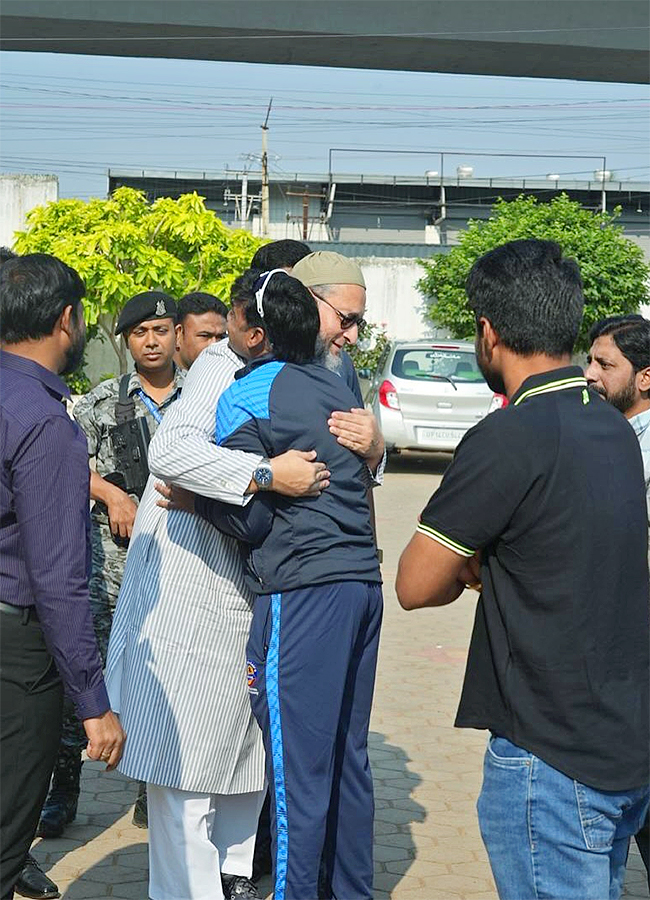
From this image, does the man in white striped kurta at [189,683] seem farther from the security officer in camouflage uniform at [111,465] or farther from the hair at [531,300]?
the hair at [531,300]

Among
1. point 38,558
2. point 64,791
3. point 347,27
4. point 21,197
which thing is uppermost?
point 347,27

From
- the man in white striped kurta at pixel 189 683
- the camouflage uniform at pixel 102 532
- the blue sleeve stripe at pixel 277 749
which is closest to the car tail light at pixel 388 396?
the camouflage uniform at pixel 102 532

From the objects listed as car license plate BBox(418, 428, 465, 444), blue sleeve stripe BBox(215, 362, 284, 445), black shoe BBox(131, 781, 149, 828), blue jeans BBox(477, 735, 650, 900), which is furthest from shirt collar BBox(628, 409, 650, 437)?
car license plate BBox(418, 428, 465, 444)

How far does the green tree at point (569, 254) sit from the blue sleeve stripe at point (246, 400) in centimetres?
2340

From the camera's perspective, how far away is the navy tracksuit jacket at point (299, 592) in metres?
3.35

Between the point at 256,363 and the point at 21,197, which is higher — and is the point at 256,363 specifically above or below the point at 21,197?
below

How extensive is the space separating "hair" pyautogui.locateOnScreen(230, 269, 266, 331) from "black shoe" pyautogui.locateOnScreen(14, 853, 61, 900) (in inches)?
81.3

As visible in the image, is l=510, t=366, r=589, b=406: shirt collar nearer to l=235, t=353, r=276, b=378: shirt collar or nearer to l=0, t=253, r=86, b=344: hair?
l=235, t=353, r=276, b=378: shirt collar

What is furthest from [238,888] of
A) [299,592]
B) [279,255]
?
[279,255]

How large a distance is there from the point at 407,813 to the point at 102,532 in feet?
5.74

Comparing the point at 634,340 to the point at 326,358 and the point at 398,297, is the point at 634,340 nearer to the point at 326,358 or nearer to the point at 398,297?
the point at 326,358

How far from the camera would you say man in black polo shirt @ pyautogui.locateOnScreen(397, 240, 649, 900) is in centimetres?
244

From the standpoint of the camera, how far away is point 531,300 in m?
2.54

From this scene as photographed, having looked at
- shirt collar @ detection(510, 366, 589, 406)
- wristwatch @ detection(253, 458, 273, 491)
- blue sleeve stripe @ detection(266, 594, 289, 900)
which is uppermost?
shirt collar @ detection(510, 366, 589, 406)
